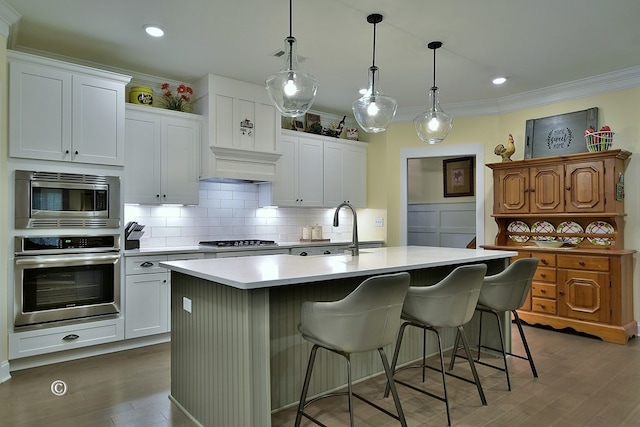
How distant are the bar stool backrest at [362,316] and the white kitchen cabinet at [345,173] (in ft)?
12.1

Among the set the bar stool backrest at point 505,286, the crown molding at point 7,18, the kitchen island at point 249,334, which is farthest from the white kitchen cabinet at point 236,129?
the bar stool backrest at point 505,286

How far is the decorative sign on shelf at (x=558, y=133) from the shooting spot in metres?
4.57

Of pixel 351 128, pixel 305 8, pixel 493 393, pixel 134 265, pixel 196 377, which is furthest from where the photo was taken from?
pixel 351 128

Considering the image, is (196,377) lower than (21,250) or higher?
lower

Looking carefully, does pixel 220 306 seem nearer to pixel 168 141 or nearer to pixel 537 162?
pixel 168 141

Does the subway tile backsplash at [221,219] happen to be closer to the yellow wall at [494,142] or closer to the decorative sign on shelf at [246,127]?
the decorative sign on shelf at [246,127]

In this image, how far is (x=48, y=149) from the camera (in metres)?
3.35

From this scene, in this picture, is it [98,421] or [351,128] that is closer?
[98,421]

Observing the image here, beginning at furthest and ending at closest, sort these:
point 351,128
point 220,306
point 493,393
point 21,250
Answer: point 351,128, point 21,250, point 493,393, point 220,306

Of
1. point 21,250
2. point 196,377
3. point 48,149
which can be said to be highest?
point 48,149

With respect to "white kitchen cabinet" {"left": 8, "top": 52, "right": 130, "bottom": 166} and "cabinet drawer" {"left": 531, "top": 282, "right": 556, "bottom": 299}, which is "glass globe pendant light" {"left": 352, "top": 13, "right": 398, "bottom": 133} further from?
"cabinet drawer" {"left": 531, "top": 282, "right": 556, "bottom": 299}

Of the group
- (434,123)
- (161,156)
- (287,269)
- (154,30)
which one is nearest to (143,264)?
(161,156)

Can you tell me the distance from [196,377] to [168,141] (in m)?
2.67

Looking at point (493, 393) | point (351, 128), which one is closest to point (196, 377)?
point (493, 393)
